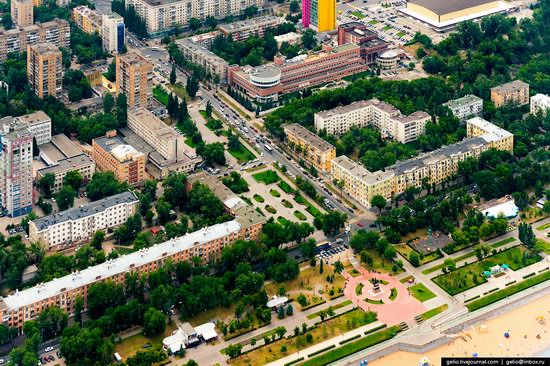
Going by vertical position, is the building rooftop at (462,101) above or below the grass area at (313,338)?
above

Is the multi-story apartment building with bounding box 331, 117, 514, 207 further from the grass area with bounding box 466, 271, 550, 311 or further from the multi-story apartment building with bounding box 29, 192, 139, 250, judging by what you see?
the multi-story apartment building with bounding box 29, 192, 139, 250

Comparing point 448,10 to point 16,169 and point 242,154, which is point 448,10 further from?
point 16,169

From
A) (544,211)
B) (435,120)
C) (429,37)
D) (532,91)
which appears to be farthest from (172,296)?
(429,37)

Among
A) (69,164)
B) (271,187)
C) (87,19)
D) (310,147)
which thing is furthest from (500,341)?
(87,19)

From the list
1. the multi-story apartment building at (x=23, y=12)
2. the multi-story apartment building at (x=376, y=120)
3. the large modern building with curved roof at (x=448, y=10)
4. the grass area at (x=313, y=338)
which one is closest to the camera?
A: the grass area at (x=313, y=338)

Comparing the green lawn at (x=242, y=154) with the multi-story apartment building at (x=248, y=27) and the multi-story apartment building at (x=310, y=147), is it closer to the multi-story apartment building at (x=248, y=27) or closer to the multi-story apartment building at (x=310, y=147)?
the multi-story apartment building at (x=310, y=147)

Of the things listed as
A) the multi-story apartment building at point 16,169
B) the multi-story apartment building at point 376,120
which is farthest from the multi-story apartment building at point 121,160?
the multi-story apartment building at point 376,120

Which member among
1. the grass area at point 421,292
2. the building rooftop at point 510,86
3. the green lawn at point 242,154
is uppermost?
the building rooftop at point 510,86
